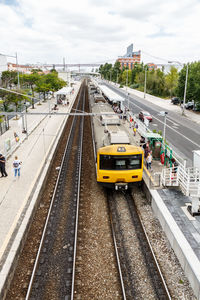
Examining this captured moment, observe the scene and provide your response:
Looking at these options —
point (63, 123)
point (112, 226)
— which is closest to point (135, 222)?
point (112, 226)

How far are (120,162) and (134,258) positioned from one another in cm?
476

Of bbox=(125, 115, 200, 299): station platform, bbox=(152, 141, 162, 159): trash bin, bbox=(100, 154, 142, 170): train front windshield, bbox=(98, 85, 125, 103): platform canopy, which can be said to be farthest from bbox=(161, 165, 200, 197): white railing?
bbox=(98, 85, 125, 103): platform canopy

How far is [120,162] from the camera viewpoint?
12305 mm

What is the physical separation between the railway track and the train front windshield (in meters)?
1.95

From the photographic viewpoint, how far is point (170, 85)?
67.4 meters

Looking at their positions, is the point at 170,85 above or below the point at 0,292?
above

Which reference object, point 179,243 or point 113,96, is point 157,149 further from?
point 113,96

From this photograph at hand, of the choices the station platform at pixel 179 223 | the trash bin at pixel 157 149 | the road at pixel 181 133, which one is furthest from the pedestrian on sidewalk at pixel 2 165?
the road at pixel 181 133

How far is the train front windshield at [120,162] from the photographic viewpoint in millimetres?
12219

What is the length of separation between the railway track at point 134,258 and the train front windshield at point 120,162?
195 centimetres

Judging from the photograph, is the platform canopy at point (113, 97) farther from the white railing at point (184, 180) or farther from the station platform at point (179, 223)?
the white railing at point (184, 180)

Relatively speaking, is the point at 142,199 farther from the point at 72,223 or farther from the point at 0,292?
the point at 0,292

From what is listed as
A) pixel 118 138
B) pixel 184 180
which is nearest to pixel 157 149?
pixel 118 138

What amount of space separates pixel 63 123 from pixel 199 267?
2553cm
